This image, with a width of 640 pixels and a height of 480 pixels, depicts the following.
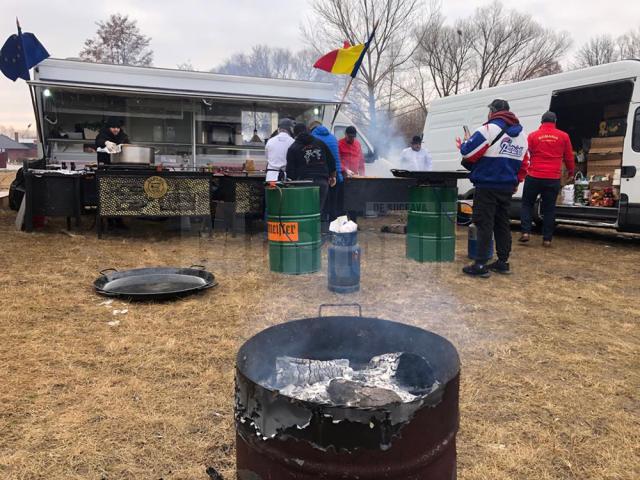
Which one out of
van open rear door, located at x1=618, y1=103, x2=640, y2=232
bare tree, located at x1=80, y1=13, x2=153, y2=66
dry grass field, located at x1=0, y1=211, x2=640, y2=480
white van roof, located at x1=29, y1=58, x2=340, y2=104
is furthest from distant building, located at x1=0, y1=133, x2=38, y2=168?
van open rear door, located at x1=618, y1=103, x2=640, y2=232

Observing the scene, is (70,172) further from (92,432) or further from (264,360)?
(264,360)

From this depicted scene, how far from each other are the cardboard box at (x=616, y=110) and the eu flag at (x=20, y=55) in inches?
403

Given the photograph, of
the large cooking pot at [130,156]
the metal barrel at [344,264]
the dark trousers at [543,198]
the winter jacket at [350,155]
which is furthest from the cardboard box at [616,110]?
the large cooking pot at [130,156]

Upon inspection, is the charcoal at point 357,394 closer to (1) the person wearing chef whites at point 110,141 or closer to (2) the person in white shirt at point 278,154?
(2) the person in white shirt at point 278,154

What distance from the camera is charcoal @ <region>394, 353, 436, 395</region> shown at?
6.53 feet

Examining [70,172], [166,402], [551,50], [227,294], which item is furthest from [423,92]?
[166,402]

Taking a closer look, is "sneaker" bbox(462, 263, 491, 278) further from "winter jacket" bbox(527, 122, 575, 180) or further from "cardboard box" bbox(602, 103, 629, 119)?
"cardboard box" bbox(602, 103, 629, 119)

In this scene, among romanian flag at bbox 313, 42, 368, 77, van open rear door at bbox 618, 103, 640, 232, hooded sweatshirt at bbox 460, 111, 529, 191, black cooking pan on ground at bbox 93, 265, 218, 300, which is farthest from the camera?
romanian flag at bbox 313, 42, 368, 77

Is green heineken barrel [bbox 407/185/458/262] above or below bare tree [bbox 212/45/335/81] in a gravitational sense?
below

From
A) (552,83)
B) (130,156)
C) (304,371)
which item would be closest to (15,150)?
(130,156)

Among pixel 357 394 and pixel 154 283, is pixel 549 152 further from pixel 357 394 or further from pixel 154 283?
pixel 357 394

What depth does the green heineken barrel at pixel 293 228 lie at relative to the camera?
524cm

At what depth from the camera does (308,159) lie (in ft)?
21.2

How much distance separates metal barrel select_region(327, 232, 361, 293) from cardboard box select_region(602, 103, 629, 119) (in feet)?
23.3
